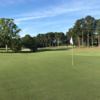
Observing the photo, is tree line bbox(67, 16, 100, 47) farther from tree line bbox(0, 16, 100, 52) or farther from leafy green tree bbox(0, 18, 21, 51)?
leafy green tree bbox(0, 18, 21, 51)

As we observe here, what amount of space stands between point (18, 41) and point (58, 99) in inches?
3230

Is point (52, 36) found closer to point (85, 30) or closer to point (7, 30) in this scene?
point (85, 30)

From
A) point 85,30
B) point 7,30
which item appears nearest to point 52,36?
point 85,30

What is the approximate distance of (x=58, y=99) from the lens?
1029 centimetres

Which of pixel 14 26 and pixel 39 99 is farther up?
pixel 14 26

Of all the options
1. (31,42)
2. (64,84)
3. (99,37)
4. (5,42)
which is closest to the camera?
(64,84)

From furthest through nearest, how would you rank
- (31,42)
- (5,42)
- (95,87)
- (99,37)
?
(99,37) → (31,42) → (5,42) → (95,87)

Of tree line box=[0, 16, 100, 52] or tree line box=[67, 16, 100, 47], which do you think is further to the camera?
tree line box=[67, 16, 100, 47]

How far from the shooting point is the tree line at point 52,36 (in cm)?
9144

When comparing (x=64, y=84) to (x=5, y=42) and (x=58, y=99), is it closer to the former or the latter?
(x=58, y=99)

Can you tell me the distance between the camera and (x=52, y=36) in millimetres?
188875

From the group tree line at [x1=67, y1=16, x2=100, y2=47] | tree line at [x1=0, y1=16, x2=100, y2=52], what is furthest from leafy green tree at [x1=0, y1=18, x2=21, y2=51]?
tree line at [x1=67, y1=16, x2=100, y2=47]

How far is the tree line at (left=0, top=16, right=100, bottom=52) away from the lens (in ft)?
300

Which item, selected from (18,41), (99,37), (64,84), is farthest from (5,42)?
(64,84)
